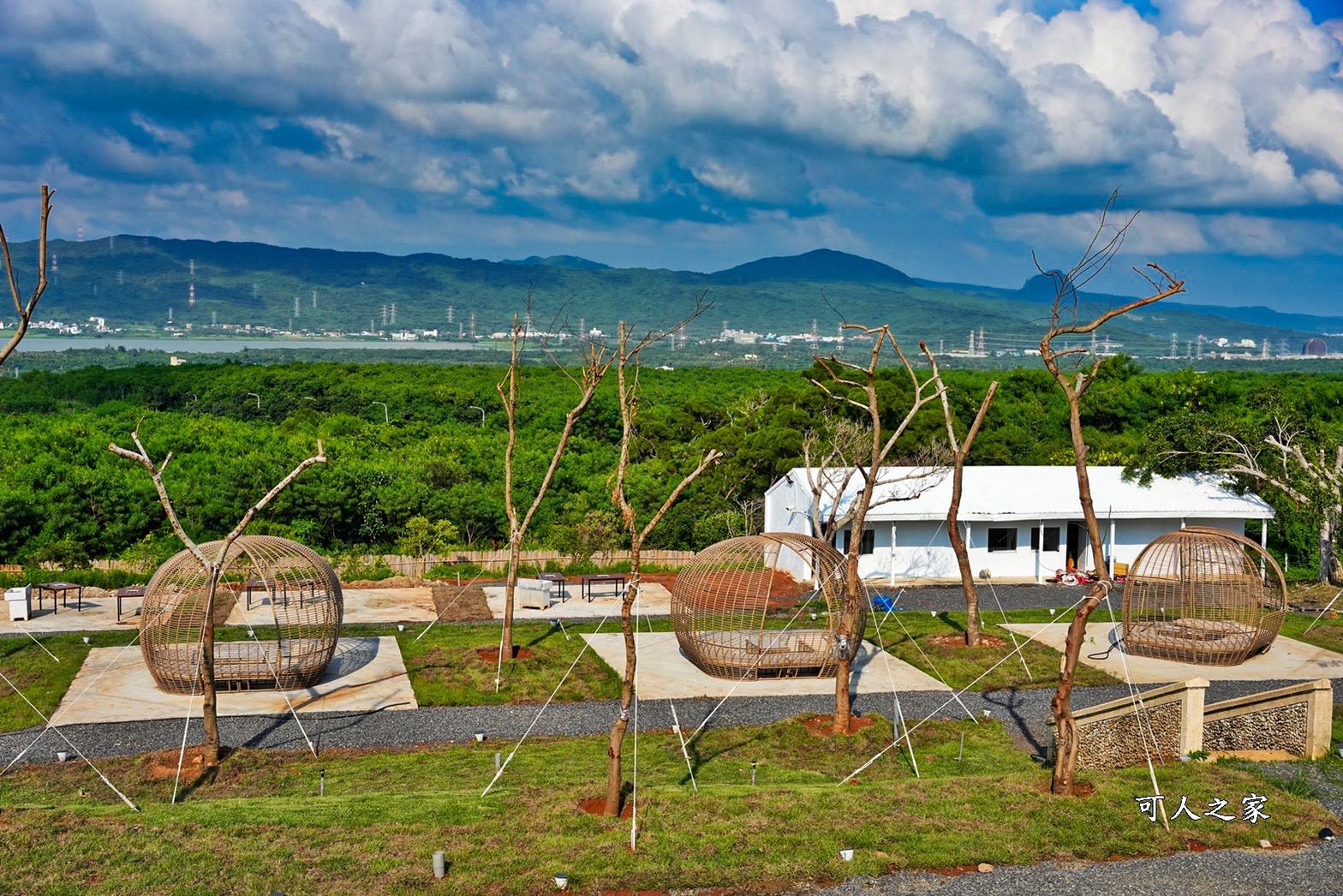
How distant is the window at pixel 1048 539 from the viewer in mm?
30047

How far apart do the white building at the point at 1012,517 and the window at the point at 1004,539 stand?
0.07 feet

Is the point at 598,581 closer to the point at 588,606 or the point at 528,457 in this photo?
the point at 588,606

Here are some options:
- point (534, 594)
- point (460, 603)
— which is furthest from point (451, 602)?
point (534, 594)

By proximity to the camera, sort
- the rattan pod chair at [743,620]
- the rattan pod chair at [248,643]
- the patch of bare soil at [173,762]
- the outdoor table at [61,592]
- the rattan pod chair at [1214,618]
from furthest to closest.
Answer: the outdoor table at [61,592] → the rattan pod chair at [1214,618] → the rattan pod chair at [743,620] → the rattan pod chair at [248,643] → the patch of bare soil at [173,762]

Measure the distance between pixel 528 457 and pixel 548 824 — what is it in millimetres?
34096

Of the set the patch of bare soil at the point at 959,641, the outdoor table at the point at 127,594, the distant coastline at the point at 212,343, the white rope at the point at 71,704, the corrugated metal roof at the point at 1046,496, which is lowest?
the white rope at the point at 71,704

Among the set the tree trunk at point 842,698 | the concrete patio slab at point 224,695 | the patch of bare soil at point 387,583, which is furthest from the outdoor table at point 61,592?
the tree trunk at point 842,698

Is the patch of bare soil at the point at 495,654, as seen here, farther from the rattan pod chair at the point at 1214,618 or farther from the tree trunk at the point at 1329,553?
the tree trunk at the point at 1329,553

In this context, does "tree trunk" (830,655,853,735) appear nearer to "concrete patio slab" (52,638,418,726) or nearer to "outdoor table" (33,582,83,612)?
"concrete patio slab" (52,638,418,726)

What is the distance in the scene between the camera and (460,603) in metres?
25.6

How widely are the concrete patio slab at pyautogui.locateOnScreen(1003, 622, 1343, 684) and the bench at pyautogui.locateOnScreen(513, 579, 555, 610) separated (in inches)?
374

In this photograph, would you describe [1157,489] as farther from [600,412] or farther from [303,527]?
[600,412]

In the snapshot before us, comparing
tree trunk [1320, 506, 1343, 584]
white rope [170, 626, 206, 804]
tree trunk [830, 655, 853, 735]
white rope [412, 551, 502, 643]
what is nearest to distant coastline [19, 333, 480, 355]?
white rope [412, 551, 502, 643]

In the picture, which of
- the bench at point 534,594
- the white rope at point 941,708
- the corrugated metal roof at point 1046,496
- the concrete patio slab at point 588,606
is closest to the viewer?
the white rope at point 941,708
